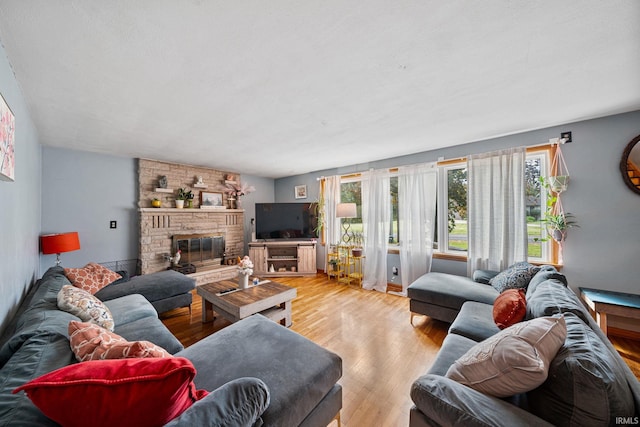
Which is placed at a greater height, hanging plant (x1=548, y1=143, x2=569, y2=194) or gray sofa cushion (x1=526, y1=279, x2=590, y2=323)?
hanging plant (x1=548, y1=143, x2=569, y2=194)

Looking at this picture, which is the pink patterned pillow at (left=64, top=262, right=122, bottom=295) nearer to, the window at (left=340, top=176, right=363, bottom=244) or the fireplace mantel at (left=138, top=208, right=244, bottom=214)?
the fireplace mantel at (left=138, top=208, right=244, bottom=214)

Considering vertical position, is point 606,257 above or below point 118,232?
below

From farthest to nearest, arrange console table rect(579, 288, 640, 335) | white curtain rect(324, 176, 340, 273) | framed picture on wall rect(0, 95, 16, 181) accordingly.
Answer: white curtain rect(324, 176, 340, 273), console table rect(579, 288, 640, 335), framed picture on wall rect(0, 95, 16, 181)

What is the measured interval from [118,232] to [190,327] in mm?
2275

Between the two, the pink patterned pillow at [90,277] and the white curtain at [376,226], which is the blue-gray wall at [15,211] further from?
the white curtain at [376,226]

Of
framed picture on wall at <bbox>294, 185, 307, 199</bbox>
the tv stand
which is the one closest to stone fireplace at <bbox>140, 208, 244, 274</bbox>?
the tv stand

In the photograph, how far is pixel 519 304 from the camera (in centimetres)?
153

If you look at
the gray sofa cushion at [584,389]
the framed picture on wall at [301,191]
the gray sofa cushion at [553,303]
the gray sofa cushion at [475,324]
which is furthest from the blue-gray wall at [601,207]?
the framed picture on wall at [301,191]

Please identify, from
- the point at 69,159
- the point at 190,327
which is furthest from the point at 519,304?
the point at 69,159

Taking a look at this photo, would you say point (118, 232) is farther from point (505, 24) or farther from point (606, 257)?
point (606, 257)

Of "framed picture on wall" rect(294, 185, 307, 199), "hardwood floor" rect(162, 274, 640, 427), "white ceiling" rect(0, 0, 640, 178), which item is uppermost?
"white ceiling" rect(0, 0, 640, 178)

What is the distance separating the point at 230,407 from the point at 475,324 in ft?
5.94

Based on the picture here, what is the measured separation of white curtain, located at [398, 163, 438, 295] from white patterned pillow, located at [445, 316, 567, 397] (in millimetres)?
2487

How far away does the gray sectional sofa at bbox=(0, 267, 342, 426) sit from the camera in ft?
2.55
